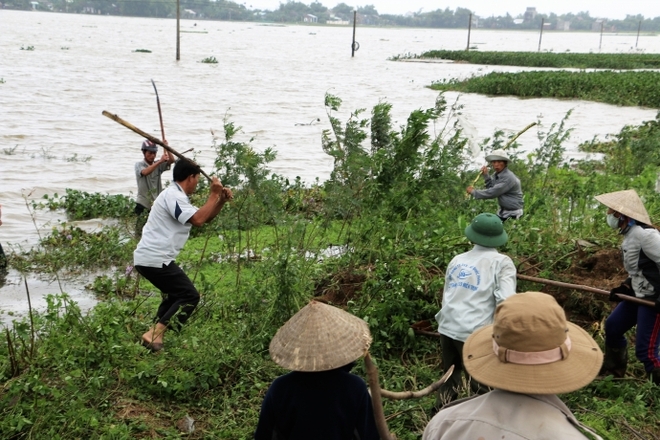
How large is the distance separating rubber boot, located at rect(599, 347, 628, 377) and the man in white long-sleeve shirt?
1419 millimetres

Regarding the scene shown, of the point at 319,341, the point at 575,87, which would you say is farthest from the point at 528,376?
the point at 575,87

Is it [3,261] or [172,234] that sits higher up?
[172,234]

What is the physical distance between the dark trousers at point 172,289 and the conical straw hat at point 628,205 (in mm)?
3181

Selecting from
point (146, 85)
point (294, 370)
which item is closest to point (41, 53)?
point (146, 85)

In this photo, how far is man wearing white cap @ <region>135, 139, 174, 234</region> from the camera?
9.71 m

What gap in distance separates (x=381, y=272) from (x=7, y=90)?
1061 inches

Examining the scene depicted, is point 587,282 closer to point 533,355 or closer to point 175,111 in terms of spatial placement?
point 533,355

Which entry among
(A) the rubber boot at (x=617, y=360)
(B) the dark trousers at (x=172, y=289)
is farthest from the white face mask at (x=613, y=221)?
(B) the dark trousers at (x=172, y=289)

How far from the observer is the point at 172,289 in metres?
5.61

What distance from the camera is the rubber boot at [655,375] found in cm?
504

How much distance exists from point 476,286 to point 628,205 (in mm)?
1343

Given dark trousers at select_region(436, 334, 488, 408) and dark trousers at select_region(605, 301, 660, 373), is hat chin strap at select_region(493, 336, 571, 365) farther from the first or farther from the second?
dark trousers at select_region(605, 301, 660, 373)

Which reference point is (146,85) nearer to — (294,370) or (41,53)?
(41,53)

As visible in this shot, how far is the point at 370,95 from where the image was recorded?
111ft
